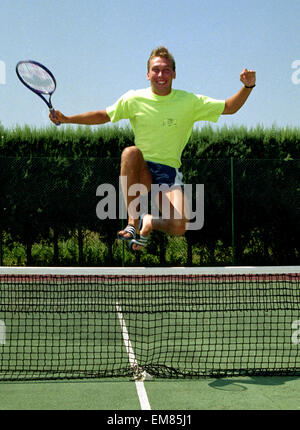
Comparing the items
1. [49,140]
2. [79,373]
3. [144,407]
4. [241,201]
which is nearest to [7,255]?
[49,140]

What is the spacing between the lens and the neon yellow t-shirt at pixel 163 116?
4.57 m

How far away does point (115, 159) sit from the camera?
14812mm

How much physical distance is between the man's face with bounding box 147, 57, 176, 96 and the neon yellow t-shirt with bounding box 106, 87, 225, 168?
0.09m

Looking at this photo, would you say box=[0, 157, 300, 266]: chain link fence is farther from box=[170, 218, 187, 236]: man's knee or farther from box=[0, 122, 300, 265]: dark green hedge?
box=[170, 218, 187, 236]: man's knee

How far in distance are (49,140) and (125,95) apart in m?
10.9

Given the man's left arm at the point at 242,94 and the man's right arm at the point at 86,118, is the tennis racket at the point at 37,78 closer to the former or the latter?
the man's right arm at the point at 86,118

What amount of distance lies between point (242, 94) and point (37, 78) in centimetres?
178

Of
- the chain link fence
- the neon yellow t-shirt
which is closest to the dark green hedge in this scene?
the chain link fence

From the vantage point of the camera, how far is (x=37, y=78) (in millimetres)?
4789

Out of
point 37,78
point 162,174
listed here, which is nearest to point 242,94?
point 162,174

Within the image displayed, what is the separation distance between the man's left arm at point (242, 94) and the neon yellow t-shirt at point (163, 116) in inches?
2.3

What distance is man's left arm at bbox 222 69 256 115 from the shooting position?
454 centimetres

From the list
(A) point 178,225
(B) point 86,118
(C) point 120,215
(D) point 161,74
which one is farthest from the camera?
(C) point 120,215

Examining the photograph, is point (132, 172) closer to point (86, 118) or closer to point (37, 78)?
point (86, 118)
